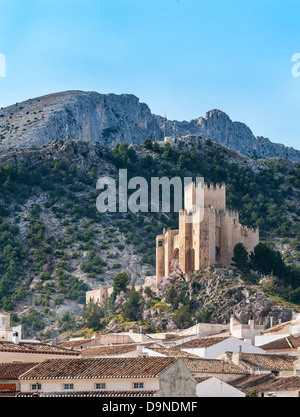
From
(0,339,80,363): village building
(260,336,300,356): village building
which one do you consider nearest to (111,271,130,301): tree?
(260,336,300,356): village building

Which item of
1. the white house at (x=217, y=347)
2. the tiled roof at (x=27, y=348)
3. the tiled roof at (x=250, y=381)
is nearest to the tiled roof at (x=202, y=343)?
the white house at (x=217, y=347)

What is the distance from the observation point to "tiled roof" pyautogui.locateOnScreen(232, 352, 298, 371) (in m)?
59.3

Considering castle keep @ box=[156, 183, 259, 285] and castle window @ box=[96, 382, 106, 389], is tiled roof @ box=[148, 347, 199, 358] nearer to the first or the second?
castle window @ box=[96, 382, 106, 389]

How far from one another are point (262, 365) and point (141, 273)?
84.3 metres

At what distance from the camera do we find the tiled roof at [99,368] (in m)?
43.4

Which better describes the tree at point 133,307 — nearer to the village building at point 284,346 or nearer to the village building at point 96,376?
the village building at point 284,346

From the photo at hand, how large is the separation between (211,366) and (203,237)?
60893 mm

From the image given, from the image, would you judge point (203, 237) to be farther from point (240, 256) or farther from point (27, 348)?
point (27, 348)

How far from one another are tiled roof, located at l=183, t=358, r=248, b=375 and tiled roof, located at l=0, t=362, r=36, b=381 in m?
8.77

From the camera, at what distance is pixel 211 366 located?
57.6m

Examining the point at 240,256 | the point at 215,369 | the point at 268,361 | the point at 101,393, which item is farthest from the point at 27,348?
the point at 240,256
